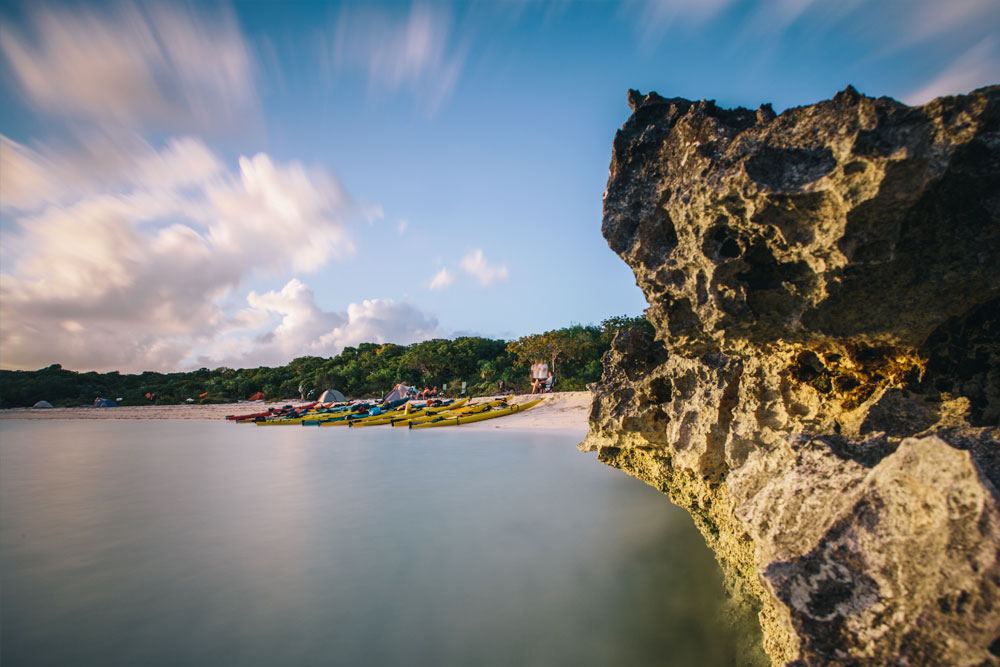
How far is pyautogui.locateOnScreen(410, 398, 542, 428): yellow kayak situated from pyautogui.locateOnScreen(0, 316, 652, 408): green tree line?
16.8ft

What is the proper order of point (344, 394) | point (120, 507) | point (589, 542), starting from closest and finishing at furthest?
point (589, 542)
point (120, 507)
point (344, 394)

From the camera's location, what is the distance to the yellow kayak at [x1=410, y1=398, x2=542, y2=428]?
20562 mm

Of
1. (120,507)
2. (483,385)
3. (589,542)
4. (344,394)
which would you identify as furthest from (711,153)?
(344,394)

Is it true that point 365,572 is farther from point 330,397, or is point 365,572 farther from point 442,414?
point 330,397

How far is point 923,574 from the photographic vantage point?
1508 millimetres

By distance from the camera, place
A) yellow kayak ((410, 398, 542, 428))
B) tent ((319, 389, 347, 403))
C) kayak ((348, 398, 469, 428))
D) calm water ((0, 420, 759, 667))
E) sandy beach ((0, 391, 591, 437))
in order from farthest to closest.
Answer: tent ((319, 389, 347, 403))
kayak ((348, 398, 469, 428))
yellow kayak ((410, 398, 542, 428))
sandy beach ((0, 391, 591, 437))
calm water ((0, 420, 759, 667))

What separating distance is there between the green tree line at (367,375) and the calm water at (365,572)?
59.2 feet

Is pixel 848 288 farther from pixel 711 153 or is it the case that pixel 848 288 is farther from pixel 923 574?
pixel 923 574

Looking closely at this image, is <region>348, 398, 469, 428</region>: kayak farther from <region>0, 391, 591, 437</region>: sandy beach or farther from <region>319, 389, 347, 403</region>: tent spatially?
<region>319, 389, 347, 403</region>: tent

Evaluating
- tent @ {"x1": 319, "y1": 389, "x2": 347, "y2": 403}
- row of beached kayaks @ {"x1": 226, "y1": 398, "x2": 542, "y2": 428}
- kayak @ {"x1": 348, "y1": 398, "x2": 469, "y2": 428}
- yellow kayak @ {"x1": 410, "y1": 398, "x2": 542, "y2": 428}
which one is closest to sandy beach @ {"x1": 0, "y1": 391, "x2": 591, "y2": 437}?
yellow kayak @ {"x1": 410, "y1": 398, "x2": 542, "y2": 428}

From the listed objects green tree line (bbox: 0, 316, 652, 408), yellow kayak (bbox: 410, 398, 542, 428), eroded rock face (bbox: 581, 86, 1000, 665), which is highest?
green tree line (bbox: 0, 316, 652, 408)

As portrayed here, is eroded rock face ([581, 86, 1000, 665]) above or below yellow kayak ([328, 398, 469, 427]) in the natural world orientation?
above

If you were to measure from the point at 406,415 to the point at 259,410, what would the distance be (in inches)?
751

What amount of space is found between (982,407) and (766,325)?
44.3 inches
